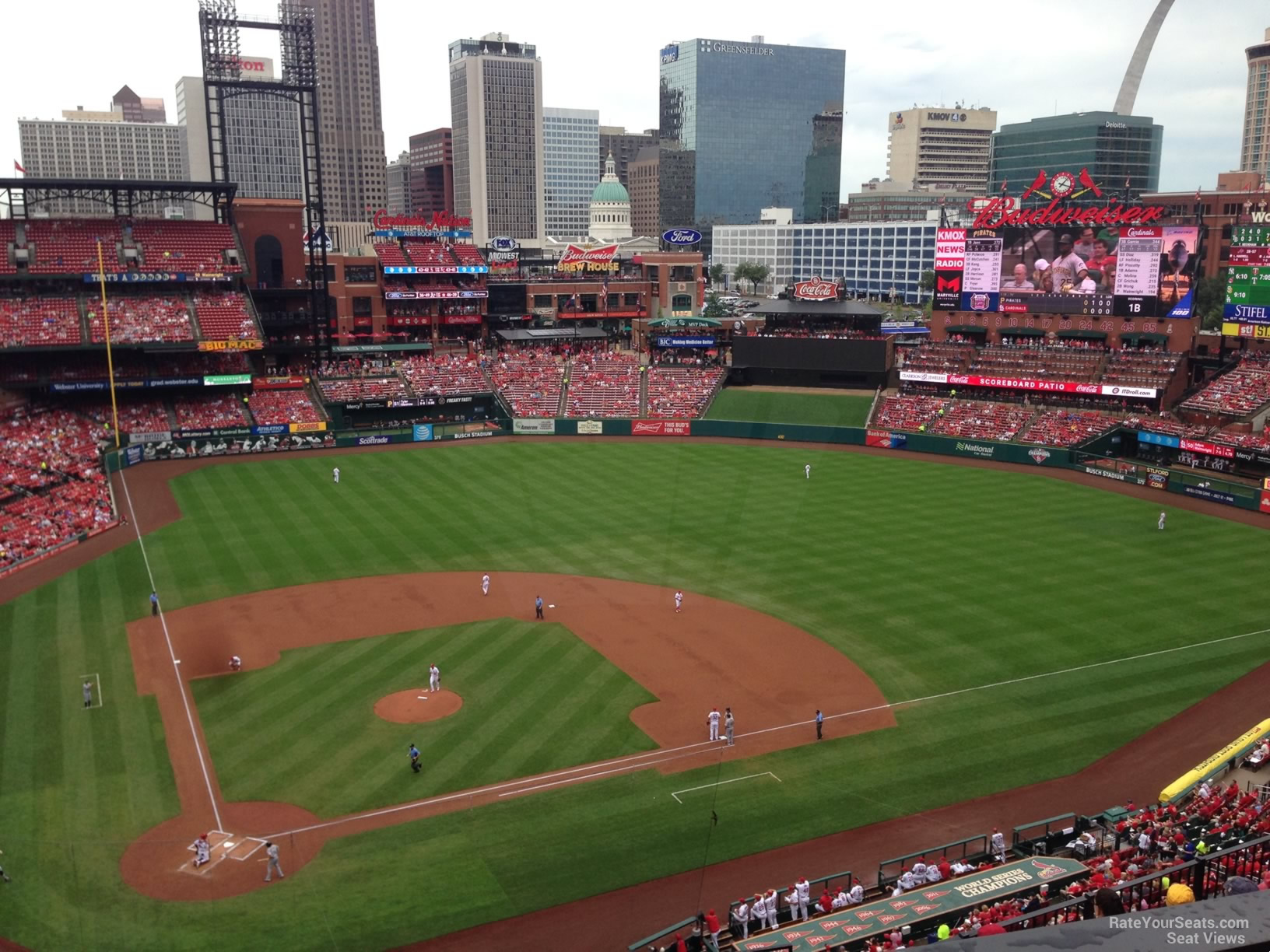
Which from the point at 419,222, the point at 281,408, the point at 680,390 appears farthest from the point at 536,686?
the point at 419,222

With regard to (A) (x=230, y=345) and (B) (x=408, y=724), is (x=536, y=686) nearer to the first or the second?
(B) (x=408, y=724)

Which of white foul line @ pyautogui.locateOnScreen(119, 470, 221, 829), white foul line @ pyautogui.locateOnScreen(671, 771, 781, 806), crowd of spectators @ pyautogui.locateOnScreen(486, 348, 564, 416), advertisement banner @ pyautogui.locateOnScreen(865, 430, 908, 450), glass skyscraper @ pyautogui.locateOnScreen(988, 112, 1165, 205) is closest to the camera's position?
white foul line @ pyautogui.locateOnScreen(119, 470, 221, 829)

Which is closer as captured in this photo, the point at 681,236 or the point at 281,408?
the point at 281,408

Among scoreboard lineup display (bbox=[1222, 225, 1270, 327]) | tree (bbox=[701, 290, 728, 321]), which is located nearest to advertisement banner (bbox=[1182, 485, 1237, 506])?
scoreboard lineup display (bbox=[1222, 225, 1270, 327])

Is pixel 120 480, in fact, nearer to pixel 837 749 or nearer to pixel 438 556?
pixel 438 556

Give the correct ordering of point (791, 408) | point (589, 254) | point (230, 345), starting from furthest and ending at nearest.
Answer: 1. point (589, 254)
2. point (791, 408)
3. point (230, 345)

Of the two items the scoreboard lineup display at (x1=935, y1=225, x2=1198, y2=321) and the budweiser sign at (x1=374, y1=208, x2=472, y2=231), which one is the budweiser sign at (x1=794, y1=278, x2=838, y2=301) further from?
the budweiser sign at (x1=374, y1=208, x2=472, y2=231)
